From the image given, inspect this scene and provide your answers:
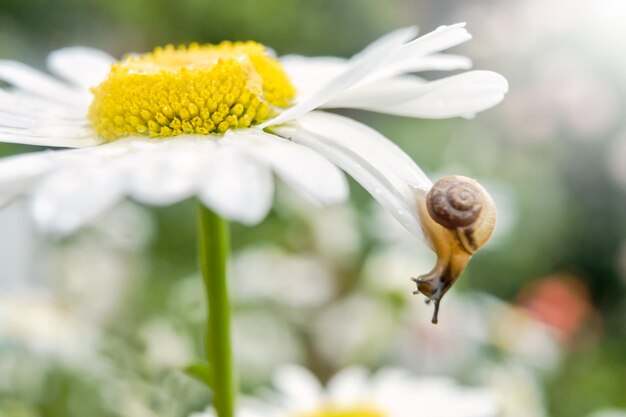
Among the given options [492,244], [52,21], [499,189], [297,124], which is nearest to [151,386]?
[297,124]

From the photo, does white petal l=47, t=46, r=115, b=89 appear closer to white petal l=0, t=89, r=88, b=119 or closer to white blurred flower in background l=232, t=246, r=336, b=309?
white petal l=0, t=89, r=88, b=119

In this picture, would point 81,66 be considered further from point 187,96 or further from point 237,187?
point 237,187

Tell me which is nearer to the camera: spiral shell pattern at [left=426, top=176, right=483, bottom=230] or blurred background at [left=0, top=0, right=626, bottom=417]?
spiral shell pattern at [left=426, top=176, right=483, bottom=230]

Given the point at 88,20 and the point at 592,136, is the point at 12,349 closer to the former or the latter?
the point at 592,136

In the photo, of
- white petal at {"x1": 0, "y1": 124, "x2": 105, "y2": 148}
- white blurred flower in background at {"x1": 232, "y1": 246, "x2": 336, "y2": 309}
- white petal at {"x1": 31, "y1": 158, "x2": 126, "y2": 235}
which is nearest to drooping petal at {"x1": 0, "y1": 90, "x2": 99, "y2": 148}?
white petal at {"x1": 0, "y1": 124, "x2": 105, "y2": 148}

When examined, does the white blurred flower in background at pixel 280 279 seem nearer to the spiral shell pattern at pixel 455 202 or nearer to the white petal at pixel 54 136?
the white petal at pixel 54 136

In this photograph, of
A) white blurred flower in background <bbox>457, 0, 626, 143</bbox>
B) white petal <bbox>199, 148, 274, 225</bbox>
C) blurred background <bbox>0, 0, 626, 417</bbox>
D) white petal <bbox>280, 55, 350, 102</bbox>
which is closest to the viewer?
white petal <bbox>199, 148, 274, 225</bbox>

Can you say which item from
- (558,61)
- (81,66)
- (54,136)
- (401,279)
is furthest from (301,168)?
(558,61)
